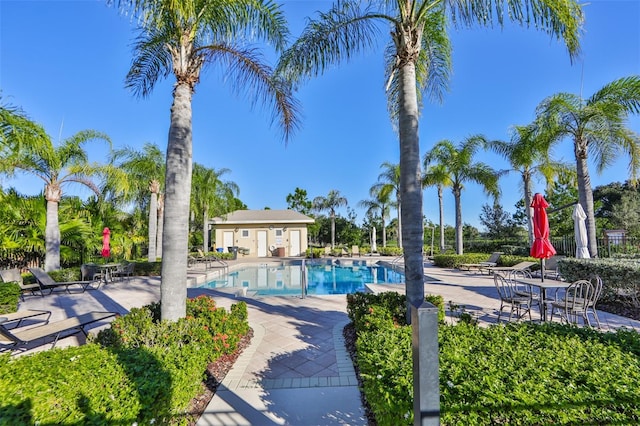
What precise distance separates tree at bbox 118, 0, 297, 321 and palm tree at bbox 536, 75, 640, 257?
911 centimetres

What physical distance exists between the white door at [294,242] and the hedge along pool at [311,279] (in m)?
6.63

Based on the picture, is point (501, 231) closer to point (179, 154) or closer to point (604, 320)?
point (604, 320)

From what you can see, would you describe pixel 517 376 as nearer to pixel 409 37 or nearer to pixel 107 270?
pixel 409 37

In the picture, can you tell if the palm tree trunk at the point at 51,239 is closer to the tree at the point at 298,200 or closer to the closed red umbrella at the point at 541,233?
the closed red umbrella at the point at 541,233

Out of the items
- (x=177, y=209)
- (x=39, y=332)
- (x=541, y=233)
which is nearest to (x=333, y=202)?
(x=541, y=233)

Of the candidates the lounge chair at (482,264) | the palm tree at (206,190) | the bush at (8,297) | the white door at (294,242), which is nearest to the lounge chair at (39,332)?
the bush at (8,297)

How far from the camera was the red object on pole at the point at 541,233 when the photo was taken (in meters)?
5.55

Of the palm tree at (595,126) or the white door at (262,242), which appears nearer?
the palm tree at (595,126)

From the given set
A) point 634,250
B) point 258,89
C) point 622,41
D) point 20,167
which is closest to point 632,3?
point 622,41

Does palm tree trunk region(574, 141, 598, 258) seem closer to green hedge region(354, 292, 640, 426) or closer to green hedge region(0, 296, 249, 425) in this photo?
green hedge region(354, 292, 640, 426)

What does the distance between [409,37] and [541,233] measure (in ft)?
15.2

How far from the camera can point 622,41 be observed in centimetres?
770

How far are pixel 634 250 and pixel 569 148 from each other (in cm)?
647

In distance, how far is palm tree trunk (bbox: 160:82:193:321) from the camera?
4086 millimetres
